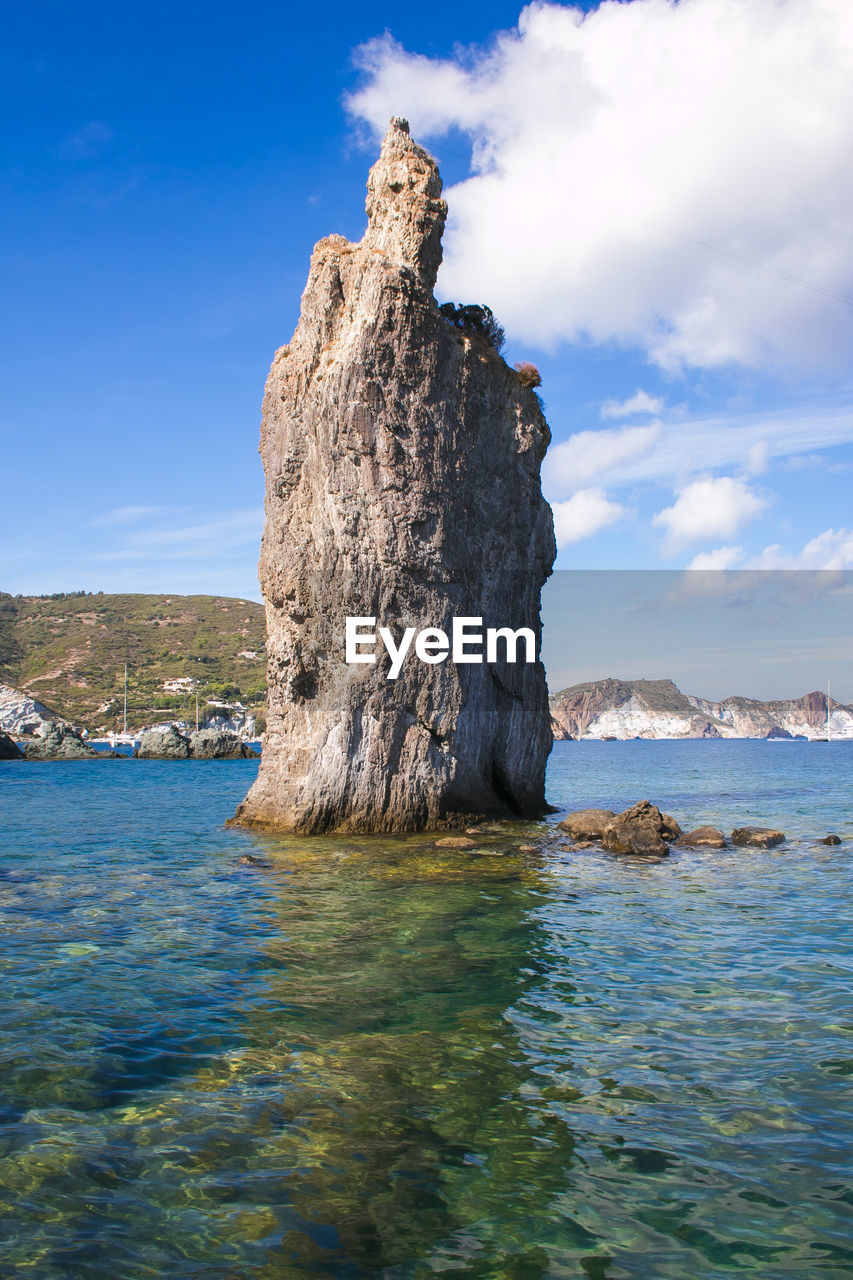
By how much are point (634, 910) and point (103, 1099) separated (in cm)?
893

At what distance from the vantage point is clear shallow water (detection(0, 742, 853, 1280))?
4496mm

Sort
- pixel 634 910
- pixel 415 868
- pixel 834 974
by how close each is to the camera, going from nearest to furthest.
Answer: pixel 834 974 → pixel 634 910 → pixel 415 868

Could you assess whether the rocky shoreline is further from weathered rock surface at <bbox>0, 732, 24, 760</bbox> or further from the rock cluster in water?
the rock cluster in water

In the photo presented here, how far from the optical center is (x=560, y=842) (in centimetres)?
2067

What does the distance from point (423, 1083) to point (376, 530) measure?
53.2 feet

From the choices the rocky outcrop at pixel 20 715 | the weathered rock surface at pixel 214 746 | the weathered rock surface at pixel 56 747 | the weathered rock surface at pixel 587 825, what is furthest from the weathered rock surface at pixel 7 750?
the weathered rock surface at pixel 587 825

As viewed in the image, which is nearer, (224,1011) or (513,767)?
(224,1011)

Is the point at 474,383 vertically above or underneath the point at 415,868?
above

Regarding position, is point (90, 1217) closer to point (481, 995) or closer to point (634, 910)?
point (481, 995)

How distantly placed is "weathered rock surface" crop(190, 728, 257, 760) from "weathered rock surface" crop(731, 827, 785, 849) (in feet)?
188

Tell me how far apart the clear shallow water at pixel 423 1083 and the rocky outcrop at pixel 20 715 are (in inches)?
3183

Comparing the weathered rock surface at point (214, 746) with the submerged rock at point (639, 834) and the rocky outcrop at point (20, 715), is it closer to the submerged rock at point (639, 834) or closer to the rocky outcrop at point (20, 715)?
the rocky outcrop at point (20, 715)

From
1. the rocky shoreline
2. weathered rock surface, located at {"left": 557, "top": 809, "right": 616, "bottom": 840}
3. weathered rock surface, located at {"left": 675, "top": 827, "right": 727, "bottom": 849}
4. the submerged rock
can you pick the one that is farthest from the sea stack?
the rocky shoreline

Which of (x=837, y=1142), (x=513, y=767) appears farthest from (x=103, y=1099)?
(x=513, y=767)
